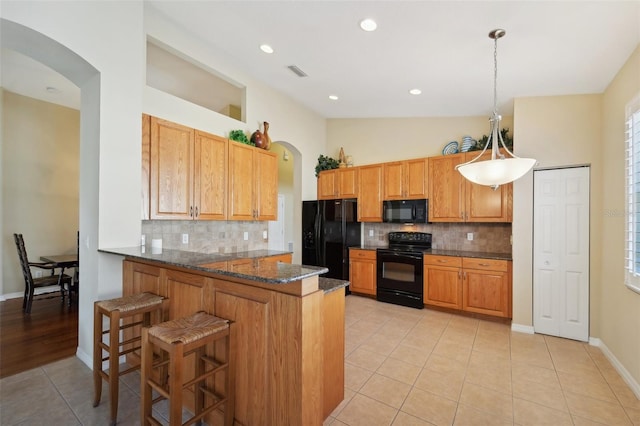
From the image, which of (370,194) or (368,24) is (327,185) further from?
(368,24)

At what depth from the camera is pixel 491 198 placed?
3809 millimetres

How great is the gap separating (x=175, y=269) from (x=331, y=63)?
280cm

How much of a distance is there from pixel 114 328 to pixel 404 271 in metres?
3.65

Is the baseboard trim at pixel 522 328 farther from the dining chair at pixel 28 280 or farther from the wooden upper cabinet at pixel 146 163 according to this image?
the dining chair at pixel 28 280

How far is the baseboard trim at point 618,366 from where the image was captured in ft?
7.20

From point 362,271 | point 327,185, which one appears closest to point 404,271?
point 362,271

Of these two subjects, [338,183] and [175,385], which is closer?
[175,385]

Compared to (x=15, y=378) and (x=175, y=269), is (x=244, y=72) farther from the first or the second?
(x=15, y=378)

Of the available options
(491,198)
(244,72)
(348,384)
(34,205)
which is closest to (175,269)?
(348,384)

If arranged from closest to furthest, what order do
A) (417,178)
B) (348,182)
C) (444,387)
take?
(444,387) < (417,178) < (348,182)

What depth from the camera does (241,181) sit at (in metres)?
3.77

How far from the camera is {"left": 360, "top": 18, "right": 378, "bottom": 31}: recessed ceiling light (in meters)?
2.48

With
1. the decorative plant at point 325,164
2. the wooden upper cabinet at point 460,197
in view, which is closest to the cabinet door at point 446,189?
the wooden upper cabinet at point 460,197

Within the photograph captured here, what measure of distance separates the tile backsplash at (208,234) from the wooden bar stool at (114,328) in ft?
3.97
